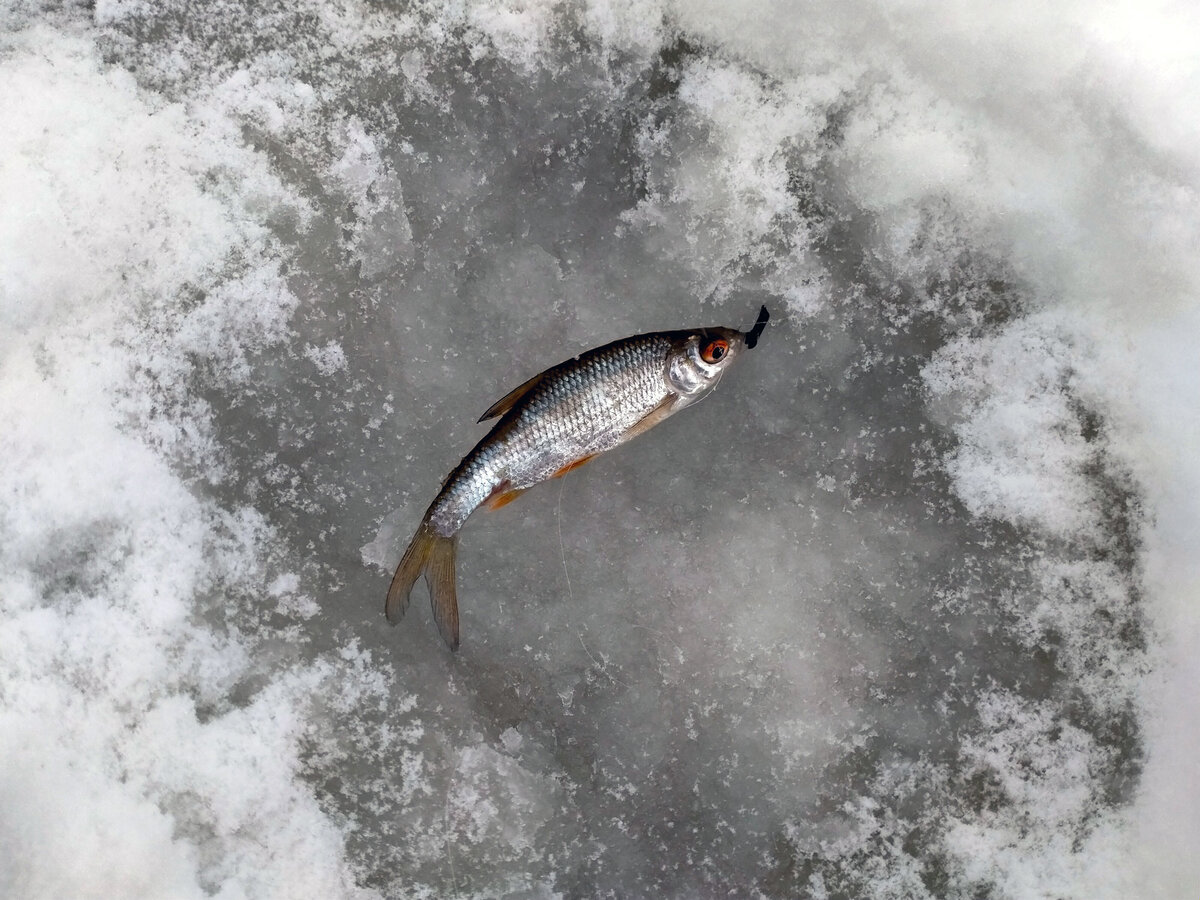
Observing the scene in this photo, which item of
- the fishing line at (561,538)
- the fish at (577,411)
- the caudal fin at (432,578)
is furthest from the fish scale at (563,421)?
the fishing line at (561,538)

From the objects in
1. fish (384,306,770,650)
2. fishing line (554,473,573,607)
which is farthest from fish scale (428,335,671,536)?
fishing line (554,473,573,607)

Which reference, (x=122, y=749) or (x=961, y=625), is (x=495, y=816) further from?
(x=961, y=625)

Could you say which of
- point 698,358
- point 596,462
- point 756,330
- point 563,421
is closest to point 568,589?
point 596,462

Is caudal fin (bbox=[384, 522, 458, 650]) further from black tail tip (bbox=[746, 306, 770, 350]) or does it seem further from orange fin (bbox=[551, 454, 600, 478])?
black tail tip (bbox=[746, 306, 770, 350])

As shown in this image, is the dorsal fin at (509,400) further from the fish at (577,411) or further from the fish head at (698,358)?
the fish head at (698,358)

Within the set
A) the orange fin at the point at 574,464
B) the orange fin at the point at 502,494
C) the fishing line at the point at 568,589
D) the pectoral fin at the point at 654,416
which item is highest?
the pectoral fin at the point at 654,416

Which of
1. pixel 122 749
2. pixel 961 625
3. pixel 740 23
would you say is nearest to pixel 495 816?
pixel 122 749

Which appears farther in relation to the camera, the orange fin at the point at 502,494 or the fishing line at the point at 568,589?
the fishing line at the point at 568,589
